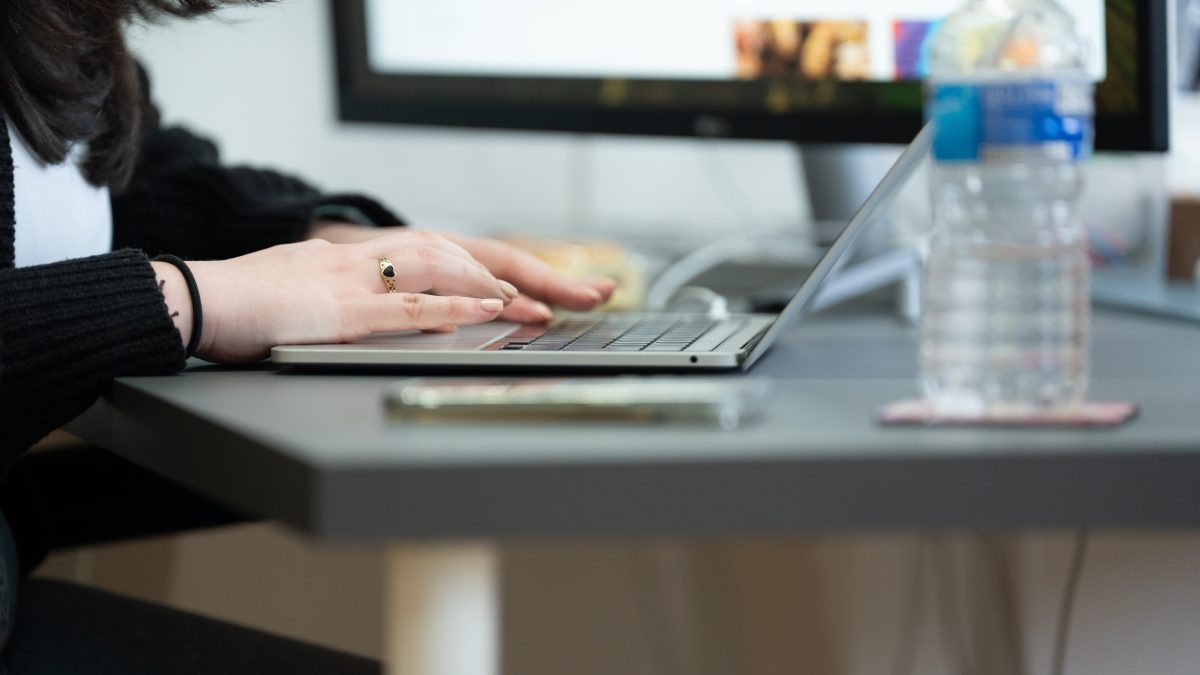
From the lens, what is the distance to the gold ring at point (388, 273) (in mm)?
715

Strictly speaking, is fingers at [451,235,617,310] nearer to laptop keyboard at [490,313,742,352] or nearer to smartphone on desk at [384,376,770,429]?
laptop keyboard at [490,313,742,352]

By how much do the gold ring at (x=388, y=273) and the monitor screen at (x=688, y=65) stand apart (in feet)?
Answer: 1.65

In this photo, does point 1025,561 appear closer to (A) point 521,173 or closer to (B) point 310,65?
(A) point 521,173

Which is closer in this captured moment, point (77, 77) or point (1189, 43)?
point (77, 77)

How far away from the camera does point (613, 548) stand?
1527 millimetres

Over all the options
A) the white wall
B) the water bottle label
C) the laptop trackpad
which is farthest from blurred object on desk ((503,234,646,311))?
the white wall

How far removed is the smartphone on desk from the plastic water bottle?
3.6 inches

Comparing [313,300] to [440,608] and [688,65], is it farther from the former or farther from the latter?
[688,65]

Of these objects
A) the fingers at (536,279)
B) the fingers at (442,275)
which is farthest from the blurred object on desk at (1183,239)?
the fingers at (442,275)

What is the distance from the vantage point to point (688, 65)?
1.18 m

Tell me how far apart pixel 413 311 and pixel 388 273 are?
4 centimetres

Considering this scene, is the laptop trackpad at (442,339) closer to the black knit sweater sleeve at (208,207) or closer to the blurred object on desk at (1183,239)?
the black knit sweater sleeve at (208,207)

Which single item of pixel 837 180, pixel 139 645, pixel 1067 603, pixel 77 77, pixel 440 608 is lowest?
pixel 1067 603

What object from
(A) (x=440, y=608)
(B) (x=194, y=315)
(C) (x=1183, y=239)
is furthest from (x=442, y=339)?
(C) (x=1183, y=239)
